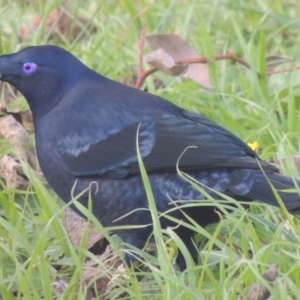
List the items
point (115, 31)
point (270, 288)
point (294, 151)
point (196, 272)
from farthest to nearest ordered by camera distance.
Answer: point (115, 31) < point (294, 151) < point (196, 272) < point (270, 288)

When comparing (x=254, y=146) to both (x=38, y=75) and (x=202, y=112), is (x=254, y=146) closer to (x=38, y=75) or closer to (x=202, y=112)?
(x=202, y=112)

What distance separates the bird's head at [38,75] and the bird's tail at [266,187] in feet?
2.74

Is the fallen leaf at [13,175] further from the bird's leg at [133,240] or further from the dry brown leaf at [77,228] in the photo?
the bird's leg at [133,240]

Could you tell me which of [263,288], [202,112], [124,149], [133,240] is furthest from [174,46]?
[263,288]

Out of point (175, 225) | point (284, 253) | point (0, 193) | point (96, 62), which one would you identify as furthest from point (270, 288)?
point (96, 62)

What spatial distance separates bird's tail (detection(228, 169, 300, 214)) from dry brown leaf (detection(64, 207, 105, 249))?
2.02 ft

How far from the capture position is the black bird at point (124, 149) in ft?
10.9

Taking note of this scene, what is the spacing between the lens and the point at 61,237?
3254mm

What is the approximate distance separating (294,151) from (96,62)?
A: 150cm

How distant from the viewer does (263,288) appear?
2.83 m

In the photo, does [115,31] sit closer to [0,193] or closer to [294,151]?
[294,151]

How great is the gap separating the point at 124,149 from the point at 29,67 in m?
0.55

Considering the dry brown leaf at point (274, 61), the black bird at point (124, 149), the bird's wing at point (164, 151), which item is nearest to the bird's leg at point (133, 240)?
the black bird at point (124, 149)

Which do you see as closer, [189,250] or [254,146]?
[189,250]
